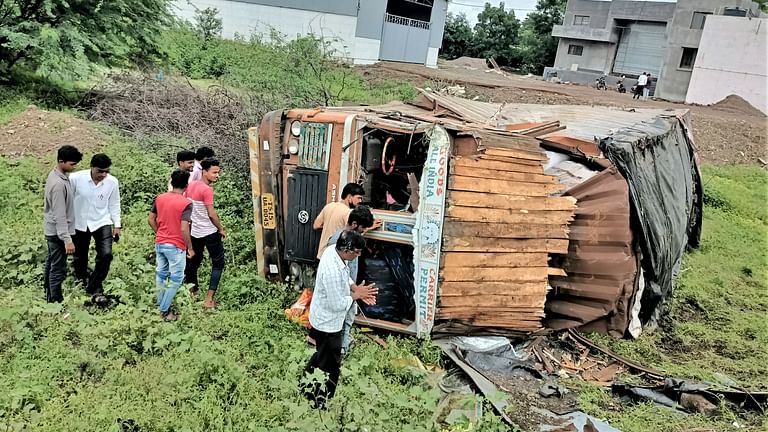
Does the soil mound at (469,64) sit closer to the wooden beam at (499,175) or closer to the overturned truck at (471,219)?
the overturned truck at (471,219)

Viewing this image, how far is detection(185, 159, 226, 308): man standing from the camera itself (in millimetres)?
5414

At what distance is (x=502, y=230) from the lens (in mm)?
A: 5484

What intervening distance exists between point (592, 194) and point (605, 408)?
2071 mm

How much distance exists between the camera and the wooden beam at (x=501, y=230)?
536cm

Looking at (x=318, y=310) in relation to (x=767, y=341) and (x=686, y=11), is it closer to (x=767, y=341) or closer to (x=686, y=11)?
(x=767, y=341)

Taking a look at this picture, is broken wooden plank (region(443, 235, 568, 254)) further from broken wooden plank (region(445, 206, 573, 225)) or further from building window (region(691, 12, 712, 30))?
building window (region(691, 12, 712, 30))

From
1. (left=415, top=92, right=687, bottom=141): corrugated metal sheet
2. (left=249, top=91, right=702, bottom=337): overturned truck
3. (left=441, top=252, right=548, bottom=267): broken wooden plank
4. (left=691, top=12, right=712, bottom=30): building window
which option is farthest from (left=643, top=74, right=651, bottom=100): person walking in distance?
(left=441, top=252, right=548, bottom=267): broken wooden plank

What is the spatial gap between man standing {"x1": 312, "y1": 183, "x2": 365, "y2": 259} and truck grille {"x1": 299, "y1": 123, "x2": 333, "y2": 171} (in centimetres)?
48

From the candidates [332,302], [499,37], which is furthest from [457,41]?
[332,302]

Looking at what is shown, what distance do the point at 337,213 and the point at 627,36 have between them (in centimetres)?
3725

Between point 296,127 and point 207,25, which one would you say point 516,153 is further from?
point 207,25

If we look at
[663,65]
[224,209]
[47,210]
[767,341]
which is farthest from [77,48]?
[663,65]

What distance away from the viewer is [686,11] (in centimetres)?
3034

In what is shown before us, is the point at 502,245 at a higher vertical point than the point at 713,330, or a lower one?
higher
